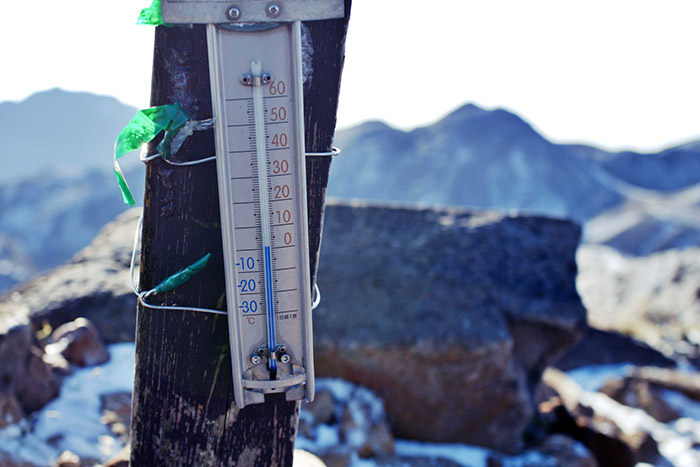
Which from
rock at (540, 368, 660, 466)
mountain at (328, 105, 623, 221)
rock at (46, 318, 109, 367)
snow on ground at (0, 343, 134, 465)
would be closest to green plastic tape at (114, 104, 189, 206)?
snow on ground at (0, 343, 134, 465)

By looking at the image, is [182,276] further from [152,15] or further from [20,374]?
[20,374]

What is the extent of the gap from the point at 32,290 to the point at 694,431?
698 centimetres

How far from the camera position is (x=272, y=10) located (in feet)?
3.93

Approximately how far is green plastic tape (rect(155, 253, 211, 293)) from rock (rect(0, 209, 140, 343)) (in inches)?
113

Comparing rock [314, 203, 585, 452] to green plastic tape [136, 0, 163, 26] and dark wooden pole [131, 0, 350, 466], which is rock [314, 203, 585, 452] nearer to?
dark wooden pole [131, 0, 350, 466]

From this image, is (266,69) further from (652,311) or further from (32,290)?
(652,311)

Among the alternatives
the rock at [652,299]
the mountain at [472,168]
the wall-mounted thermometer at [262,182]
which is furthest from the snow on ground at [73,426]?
the mountain at [472,168]

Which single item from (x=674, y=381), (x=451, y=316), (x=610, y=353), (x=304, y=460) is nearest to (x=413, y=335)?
(x=451, y=316)

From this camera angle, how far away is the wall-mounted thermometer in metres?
1.21

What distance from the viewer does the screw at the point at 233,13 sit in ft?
3.92

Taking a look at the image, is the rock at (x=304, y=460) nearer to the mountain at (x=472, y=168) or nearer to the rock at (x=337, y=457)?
the rock at (x=337, y=457)

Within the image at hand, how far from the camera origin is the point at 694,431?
6148mm

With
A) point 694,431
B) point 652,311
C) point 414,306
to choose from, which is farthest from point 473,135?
point 414,306

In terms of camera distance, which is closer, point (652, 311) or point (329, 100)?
point (329, 100)
